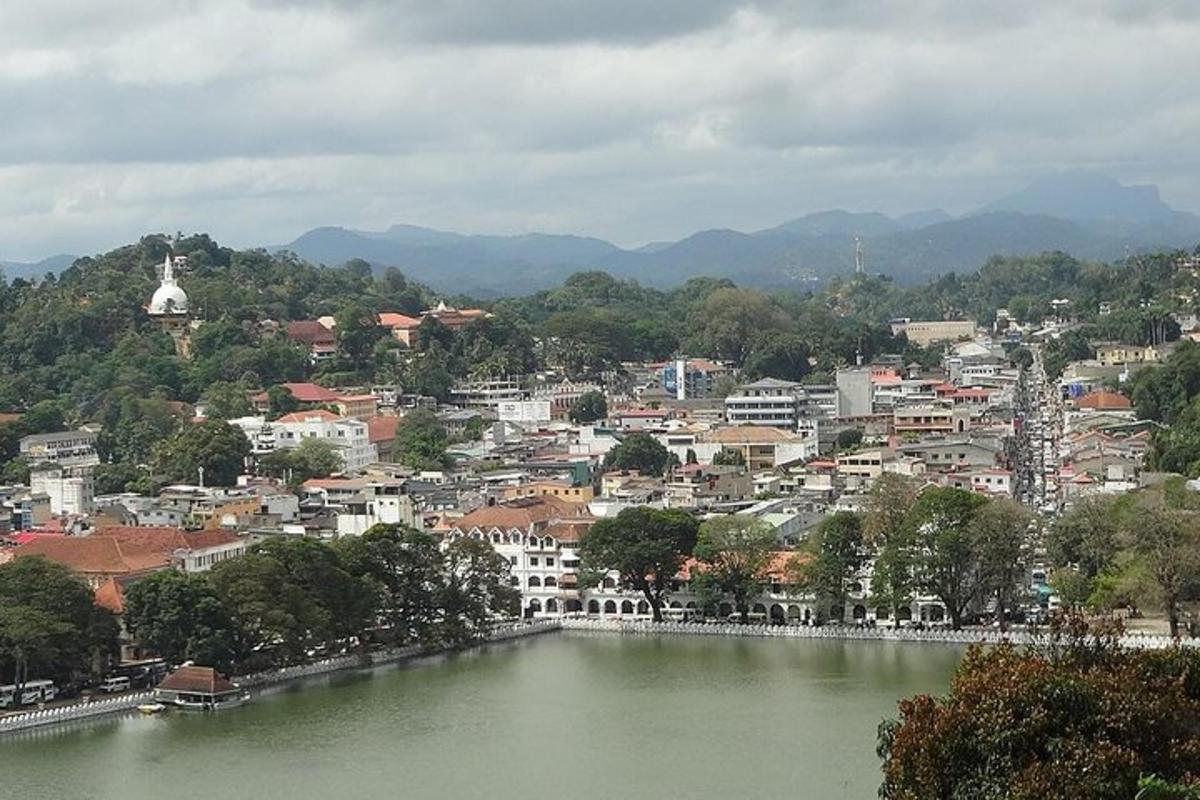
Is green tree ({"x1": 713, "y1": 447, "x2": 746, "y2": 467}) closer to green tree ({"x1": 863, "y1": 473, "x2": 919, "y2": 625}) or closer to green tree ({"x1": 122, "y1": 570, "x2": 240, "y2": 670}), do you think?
green tree ({"x1": 863, "y1": 473, "x2": 919, "y2": 625})

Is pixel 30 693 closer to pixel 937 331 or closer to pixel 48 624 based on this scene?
pixel 48 624

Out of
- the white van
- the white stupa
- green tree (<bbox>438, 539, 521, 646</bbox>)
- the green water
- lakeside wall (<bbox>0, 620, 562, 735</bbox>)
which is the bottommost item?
the green water

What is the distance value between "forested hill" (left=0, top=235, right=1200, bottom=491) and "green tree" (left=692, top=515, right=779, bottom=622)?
16219 millimetres

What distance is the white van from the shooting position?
24.8 m

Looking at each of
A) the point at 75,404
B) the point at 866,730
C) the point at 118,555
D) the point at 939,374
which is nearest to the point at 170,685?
the point at 118,555

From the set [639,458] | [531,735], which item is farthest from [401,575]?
[639,458]

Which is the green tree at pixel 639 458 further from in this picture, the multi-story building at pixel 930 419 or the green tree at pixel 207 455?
the green tree at pixel 207 455

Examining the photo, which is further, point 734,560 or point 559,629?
point 559,629

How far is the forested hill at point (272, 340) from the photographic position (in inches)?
2007

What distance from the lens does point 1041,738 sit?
12438mm

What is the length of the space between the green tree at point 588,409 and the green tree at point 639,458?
8645mm

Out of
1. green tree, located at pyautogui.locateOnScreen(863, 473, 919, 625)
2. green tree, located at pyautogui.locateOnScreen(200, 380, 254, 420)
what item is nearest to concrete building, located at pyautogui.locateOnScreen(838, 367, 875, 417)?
green tree, located at pyautogui.locateOnScreen(200, 380, 254, 420)

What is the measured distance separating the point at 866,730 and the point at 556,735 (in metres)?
3.40

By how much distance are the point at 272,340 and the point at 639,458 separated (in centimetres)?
1731
